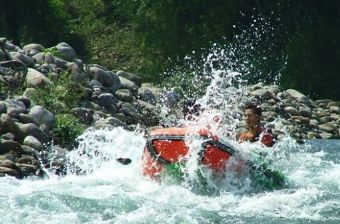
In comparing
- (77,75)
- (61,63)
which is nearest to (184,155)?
(77,75)

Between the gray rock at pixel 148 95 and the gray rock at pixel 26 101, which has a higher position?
the gray rock at pixel 148 95

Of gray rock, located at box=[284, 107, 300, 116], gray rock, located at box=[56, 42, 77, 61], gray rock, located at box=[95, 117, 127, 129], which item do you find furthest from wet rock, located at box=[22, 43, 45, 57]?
gray rock, located at box=[284, 107, 300, 116]

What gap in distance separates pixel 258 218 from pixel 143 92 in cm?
985

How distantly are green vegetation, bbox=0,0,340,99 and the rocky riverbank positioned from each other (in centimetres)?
425

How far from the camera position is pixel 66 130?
12602mm

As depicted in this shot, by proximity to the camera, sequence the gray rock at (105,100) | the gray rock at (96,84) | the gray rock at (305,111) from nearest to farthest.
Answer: the gray rock at (105,100)
the gray rock at (96,84)
the gray rock at (305,111)

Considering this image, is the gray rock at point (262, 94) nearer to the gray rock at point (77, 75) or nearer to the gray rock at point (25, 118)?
the gray rock at point (77, 75)

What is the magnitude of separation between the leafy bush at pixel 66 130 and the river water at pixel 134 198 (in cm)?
72

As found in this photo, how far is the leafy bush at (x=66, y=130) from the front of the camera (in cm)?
1240

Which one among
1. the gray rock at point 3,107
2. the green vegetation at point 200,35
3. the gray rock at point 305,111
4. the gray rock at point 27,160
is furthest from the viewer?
the green vegetation at point 200,35

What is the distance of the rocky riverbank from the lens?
1112cm

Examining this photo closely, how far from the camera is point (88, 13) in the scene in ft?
110

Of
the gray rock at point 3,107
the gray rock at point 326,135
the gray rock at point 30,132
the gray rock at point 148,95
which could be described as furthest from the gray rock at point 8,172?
the gray rock at point 326,135

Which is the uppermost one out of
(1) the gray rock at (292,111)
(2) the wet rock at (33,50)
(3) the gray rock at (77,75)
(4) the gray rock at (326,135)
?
(2) the wet rock at (33,50)
